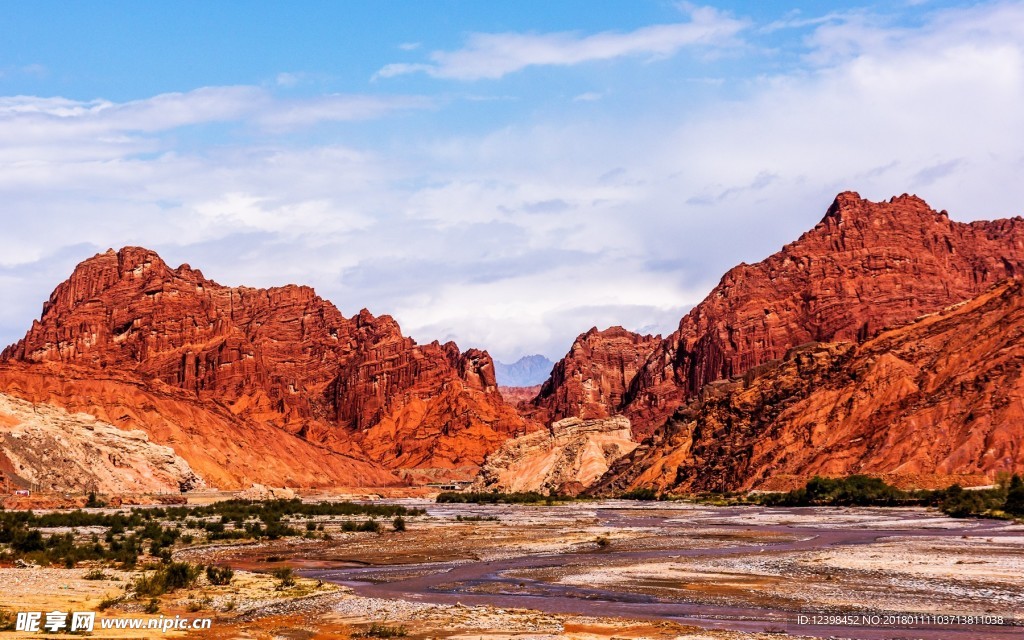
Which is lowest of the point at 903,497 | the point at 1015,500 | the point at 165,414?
the point at 903,497

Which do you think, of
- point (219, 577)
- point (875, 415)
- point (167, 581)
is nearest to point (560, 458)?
point (875, 415)

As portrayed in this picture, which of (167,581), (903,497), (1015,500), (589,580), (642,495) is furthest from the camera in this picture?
(642,495)

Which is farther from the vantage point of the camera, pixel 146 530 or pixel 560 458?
pixel 560 458

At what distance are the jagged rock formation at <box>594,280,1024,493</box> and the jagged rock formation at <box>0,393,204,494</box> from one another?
192ft

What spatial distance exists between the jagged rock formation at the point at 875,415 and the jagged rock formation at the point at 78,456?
192ft

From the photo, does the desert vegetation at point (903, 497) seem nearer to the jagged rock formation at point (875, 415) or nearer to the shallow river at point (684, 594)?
the jagged rock formation at point (875, 415)

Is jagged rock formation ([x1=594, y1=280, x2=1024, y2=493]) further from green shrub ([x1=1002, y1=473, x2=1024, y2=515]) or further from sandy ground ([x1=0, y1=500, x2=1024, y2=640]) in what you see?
sandy ground ([x1=0, y1=500, x2=1024, y2=640])

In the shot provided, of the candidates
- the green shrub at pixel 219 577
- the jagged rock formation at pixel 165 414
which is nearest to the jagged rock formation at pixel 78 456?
the jagged rock formation at pixel 165 414

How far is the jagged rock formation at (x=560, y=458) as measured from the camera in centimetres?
16388

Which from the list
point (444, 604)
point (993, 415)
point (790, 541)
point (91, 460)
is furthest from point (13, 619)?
point (91, 460)

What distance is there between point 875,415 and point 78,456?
84560 millimetres

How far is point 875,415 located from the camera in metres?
113

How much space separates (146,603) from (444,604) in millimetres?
6739

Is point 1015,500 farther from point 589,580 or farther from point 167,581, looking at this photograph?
point 167,581
